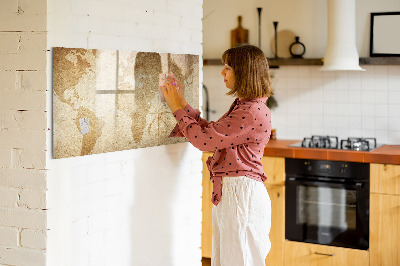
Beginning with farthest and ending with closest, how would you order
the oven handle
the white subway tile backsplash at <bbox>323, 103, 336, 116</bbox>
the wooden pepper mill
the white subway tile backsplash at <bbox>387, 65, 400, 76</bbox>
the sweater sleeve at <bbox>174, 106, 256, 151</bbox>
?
the wooden pepper mill < the white subway tile backsplash at <bbox>323, 103, 336, 116</bbox> < the white subway tile backsplash at <bbox>387, 65, 400, 76</bbox> < the oven handle < the sweater sleeve at <bbox>174, 106, 256, 151</bbox>

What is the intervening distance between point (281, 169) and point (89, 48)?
2.32 m

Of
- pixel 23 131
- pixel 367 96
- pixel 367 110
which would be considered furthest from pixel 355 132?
pixel 23 131

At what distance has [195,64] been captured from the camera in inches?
123

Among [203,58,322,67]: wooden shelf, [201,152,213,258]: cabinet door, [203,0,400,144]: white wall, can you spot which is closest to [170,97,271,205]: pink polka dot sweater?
[201,152,213,258]: cabinet door

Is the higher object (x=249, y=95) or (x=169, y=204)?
(x=249, y=95)

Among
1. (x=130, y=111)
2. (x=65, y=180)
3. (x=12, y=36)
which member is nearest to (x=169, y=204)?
(x=130, y=111)

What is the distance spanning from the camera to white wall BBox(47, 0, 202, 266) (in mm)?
2352

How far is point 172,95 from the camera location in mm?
2867

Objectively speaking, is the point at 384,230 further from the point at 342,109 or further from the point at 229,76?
the point at 229,76

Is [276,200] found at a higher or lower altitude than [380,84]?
lower

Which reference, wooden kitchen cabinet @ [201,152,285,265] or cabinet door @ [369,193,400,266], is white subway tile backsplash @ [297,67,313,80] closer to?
wooden kitchen cabinet @ [201,152,285,265]

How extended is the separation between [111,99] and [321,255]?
241cm

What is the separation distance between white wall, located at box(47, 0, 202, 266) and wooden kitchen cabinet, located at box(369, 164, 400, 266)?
1.47m

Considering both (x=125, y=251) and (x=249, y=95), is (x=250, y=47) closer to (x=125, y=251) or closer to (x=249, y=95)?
(x=249, y=95)
